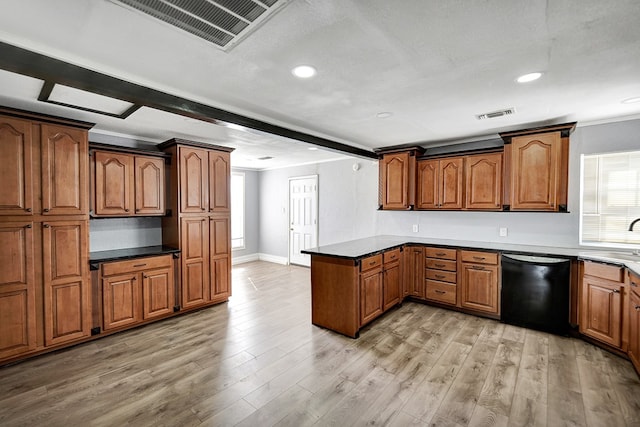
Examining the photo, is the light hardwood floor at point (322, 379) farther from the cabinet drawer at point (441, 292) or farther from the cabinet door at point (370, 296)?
the cabinet drawer at point (441, 292)

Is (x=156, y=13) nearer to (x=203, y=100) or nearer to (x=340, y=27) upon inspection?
(x=340, y=27)

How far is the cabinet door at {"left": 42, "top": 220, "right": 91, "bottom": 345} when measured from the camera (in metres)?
2.88

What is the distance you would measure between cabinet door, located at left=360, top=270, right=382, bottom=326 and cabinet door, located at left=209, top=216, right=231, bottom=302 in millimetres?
2210

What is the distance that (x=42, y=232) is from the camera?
9.36ft

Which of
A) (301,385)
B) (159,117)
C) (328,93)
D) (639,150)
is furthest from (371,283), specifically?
(639,150)

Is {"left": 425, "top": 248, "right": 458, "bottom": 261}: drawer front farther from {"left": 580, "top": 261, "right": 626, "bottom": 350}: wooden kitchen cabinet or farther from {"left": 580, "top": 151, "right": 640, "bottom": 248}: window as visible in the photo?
{"left": 580, "top": 151, "right": 640, "bottom": 248}: window

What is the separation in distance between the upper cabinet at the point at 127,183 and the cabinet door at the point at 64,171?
318 millimetres

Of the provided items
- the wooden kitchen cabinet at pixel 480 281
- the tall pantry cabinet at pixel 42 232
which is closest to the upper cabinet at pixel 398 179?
the wooden kitchen cabinet at pixel 480 281

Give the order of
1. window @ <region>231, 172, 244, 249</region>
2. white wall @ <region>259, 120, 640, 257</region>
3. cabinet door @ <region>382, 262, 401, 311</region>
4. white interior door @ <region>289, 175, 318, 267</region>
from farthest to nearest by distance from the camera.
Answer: window @ <region>231, 172, 244, 249</region>
white interior door @ <region>289, 175, 318, 267</region>
cabinet door @ <region>382, 262, 401, 311</region>
white wall @ <region>259, 120, 640, 257</region>

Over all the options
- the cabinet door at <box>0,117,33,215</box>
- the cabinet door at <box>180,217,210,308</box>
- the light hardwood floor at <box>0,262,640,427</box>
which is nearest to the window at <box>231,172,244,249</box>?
the cabinet door at <box>180,217,210,308</box>

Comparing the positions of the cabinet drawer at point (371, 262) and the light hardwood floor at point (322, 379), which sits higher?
the cabinet drawer at point (371, 262)

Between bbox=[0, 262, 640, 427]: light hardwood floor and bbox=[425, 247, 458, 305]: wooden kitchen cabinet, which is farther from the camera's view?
bbox=[425, 247, 458, 305]: wooden kitchen cabinet

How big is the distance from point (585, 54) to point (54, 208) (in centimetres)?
454

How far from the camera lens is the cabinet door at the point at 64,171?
2857mm
